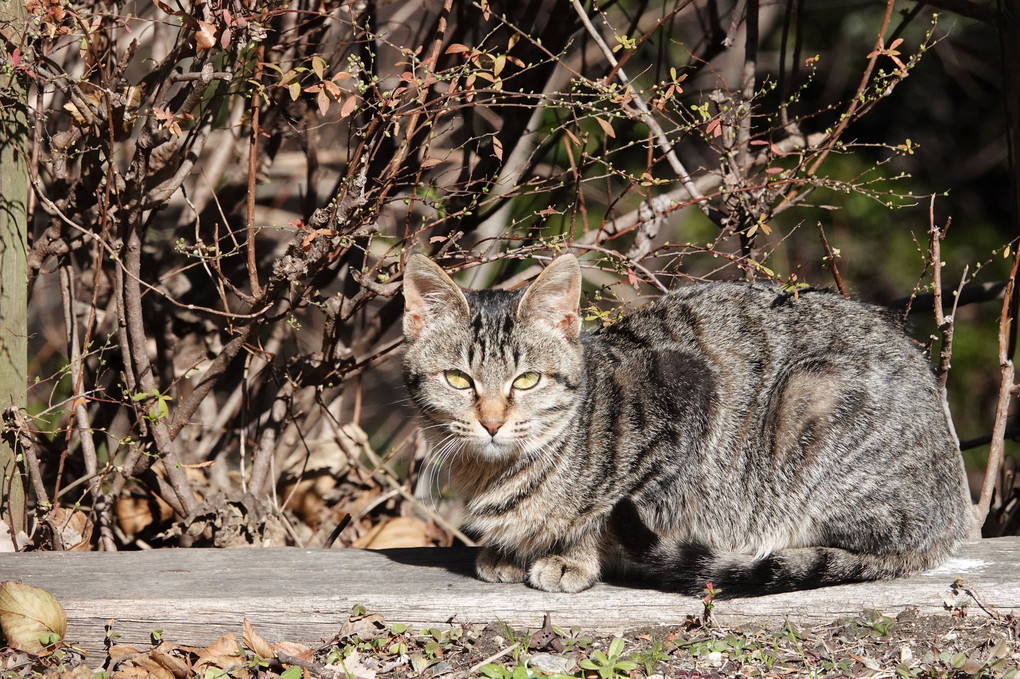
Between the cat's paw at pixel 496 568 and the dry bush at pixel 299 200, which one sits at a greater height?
the dry bush at pixel 299 200

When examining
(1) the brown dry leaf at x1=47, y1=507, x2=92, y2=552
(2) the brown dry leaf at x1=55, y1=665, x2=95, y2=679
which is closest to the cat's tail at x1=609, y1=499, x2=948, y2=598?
(2) the brown dry leaf at x1=55, y1=665, x2=95, y2=679

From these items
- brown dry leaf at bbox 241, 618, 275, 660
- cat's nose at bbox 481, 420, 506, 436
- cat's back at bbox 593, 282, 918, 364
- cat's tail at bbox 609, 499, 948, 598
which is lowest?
brown dry leaf at bbox 241, 618, 275, 660

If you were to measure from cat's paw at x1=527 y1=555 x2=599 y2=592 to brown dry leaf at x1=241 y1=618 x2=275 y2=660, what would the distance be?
829 millimetres

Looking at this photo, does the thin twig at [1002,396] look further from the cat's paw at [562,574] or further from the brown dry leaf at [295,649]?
the brown dry leaf at [295,649]

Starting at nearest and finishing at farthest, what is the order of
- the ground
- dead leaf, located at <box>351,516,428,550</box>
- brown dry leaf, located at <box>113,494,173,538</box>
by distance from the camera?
the ground → brown dry leaf, located at <box>113,494,173,538</box> → dead leaf, located at <box>351,516,428,550</box>

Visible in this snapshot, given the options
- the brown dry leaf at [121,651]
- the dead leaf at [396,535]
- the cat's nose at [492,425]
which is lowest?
the brown dry leaf at [121,651]

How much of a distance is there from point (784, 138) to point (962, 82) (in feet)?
10.2

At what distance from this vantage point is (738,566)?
2.84 m

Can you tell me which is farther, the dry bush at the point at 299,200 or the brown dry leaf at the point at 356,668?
the dry bush at the point at 299,200

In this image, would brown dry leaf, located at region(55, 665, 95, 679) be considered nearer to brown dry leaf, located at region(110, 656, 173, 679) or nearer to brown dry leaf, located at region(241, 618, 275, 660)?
brown dry leaf, located at region(110, 656, 173, 679)

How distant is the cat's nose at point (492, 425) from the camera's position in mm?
2916

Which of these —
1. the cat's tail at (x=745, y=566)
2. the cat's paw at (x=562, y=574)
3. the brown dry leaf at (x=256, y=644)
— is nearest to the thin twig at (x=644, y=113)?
the cat's tail at (x=745, y=566)

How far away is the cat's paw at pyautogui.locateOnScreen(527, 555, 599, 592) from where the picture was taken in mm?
3023

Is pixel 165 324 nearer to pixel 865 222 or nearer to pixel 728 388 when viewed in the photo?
pixel 728 388
